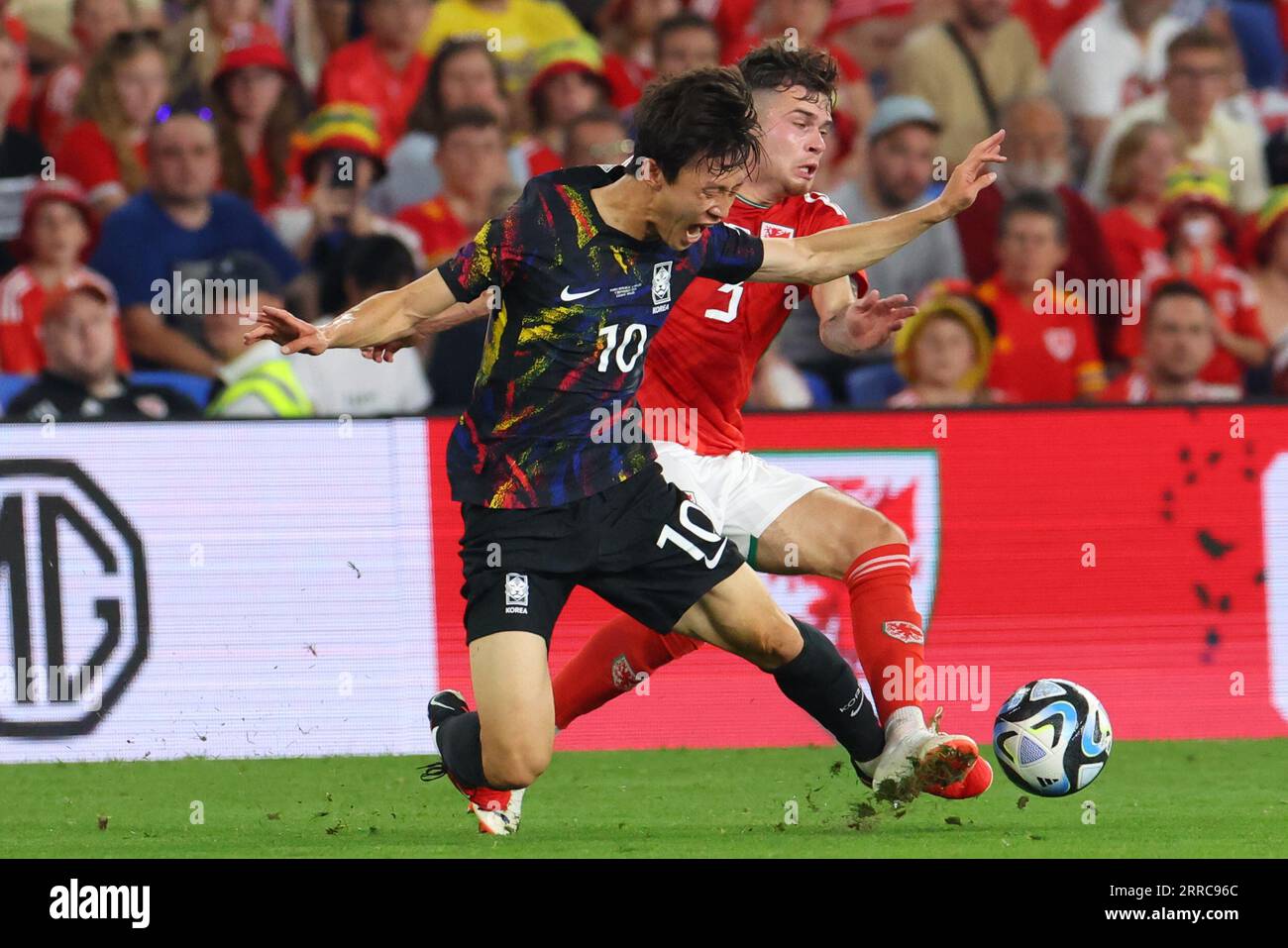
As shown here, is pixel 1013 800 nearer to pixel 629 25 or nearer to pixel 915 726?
pixel 915 726

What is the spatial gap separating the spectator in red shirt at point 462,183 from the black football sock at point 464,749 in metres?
4.89

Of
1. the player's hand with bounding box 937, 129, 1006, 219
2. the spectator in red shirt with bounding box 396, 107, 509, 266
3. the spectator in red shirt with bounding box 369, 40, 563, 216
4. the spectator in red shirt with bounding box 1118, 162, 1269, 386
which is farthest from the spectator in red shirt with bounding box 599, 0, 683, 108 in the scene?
the player's hand with bounding box 937, 129, 1006, 219

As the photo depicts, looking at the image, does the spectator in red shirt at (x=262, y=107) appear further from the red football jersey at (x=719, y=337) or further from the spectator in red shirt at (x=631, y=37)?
the red football jersey at (x=719, y=337)

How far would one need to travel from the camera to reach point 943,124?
1177cm

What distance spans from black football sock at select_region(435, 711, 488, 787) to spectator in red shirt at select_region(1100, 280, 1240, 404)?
4885mm

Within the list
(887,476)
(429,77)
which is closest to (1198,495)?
(887,476)

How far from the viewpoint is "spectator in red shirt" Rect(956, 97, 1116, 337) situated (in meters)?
11.0

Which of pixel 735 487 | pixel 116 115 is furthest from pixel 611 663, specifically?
pixel 116 115

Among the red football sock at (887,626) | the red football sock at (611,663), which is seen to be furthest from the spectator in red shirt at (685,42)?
the red football sock at (887,626)

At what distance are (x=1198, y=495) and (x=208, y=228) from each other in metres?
5.13

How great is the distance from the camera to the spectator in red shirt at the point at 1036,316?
10336 mm

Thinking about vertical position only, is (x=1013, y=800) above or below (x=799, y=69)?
below

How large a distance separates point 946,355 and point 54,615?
14.4 ft

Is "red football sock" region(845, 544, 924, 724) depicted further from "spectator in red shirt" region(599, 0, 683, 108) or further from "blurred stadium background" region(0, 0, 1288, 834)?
"spectator in red shirt" region(599, 0, 683, 108)
